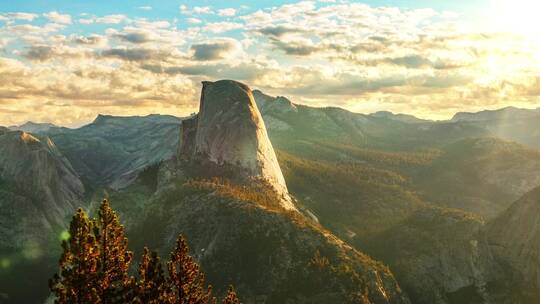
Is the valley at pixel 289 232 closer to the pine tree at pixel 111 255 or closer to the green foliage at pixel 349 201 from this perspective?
the green foliage at pixel 349 201

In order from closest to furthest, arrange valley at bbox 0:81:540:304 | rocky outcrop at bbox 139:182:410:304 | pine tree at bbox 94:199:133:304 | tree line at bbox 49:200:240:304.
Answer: tree line at bbox 49:200:240:304
pine tree at bbox 94:199:133:304
rocky outcrop at bbox 139:182:410:304
valley at bbox 0:81:540:304

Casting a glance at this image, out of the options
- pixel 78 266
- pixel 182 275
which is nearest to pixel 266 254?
pixel 182 275

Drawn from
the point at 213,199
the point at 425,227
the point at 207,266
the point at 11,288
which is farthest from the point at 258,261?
the point at 11,288

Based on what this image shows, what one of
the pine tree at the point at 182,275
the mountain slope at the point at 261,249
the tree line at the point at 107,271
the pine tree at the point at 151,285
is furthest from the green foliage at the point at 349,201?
the pine tree at the point at 151,285

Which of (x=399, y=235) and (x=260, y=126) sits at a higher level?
(x=260, y=126)

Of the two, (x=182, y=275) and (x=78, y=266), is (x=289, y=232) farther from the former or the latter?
(x=78, y=266)

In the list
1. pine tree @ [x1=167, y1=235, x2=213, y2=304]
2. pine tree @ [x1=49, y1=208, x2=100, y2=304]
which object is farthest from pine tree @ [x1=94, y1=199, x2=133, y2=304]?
pine tree @ [x1=167, y1=235, x2=213, y2=304]

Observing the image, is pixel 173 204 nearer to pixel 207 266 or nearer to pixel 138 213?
pixel 138 213

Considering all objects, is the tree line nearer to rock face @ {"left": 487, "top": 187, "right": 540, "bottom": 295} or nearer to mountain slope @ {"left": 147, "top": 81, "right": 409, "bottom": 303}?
mountain slope @ {"left": 147, "top": 81, "right": 409, "bottom": 303}
